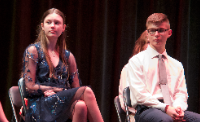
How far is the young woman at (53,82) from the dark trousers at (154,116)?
1.05 ft

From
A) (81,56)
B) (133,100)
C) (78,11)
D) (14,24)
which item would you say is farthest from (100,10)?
(133,100)

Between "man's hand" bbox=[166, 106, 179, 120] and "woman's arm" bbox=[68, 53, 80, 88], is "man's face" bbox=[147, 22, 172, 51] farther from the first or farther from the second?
"woman's arm" bbox=[68, 53, 80, 88]

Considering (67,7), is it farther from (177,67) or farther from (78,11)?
(177,67)

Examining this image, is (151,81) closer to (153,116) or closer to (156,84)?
(156,84)

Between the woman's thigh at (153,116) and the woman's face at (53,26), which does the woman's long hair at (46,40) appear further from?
the woman's thigh at (153,116)

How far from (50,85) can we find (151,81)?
0.85 m

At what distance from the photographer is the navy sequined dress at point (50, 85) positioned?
1888 millimetres

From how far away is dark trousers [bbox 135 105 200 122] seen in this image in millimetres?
1782

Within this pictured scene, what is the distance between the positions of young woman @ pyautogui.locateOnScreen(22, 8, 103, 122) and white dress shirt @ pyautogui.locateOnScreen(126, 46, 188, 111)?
37 centimetres

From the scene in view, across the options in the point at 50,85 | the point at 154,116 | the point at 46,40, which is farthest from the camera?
the point at 46,40

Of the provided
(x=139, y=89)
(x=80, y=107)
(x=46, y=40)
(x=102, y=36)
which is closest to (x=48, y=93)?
(x=80, y=107)

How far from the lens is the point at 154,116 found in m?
1.82

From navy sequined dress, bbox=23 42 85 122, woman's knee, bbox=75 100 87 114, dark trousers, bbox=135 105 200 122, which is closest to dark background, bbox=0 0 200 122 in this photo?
navy sequined dress, bbox=23 42 85 122

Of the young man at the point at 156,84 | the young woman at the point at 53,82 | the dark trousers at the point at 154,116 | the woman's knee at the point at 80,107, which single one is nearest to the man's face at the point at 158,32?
the young man at the point at 156,84
